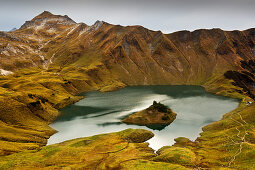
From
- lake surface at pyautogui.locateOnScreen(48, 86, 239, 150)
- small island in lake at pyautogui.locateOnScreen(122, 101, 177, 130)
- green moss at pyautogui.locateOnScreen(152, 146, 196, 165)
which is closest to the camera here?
green moss at pyautogui.locateOnScreen(152, 146, 196, 165)

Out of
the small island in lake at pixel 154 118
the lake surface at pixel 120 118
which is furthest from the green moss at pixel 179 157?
the small island in lake at pixel 154 118

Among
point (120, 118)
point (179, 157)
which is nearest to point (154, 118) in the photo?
point (120, 118)

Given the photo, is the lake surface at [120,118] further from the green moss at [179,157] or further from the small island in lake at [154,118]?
the green moss at [179,157]

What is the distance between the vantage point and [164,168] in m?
57.9

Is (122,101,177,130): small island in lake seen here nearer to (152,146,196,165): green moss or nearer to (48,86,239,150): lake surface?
(48,86,239,150): lake surface

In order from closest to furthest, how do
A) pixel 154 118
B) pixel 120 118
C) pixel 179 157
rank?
1. pixel 179 157
2. pixel 154 118
3. pixel 120 118

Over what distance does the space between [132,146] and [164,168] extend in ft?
86.9

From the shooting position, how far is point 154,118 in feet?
396

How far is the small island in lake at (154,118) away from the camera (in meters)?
117

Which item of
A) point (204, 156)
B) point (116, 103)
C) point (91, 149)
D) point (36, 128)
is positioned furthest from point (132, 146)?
point (116, 103)

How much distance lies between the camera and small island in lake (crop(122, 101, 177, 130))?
117244 mm

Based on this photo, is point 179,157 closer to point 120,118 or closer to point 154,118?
point 154,118

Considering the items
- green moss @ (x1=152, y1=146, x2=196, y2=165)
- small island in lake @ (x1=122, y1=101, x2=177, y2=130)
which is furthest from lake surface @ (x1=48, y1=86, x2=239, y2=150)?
green moss @ (x1=152, y1=146, x2=196, y2=165)

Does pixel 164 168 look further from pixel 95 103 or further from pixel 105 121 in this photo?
pixel 95 103
